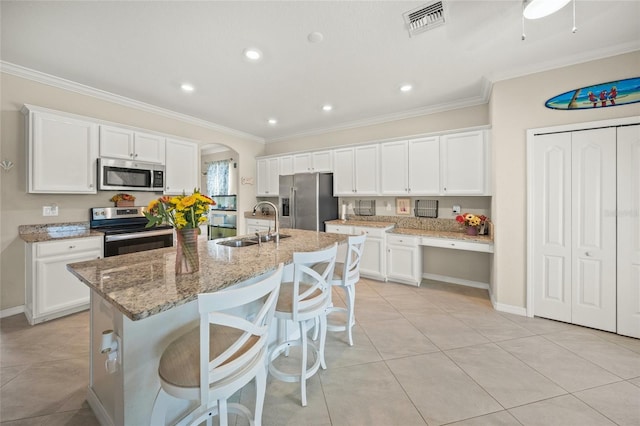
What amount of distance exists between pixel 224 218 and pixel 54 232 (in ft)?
11.4

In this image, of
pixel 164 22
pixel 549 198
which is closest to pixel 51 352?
pixel 164 22

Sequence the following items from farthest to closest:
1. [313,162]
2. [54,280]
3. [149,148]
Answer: [313,162] < [149,148] < [54,280]

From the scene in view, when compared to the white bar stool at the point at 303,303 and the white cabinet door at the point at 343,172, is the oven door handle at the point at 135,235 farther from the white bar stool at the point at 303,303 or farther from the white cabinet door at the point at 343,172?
the white cabinet door at the point at 343,172

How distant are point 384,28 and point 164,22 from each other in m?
1.85

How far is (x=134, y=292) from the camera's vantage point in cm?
113

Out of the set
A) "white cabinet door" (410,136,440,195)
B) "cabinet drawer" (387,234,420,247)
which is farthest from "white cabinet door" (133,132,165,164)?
"white cabinet door" (410,136,440,195)

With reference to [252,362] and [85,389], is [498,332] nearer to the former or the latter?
[252,362]

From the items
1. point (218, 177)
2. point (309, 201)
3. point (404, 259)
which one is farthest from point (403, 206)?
point (218, 177)

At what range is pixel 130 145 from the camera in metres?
3.48

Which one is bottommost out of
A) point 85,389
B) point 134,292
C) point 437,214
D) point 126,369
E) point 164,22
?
point 85,389

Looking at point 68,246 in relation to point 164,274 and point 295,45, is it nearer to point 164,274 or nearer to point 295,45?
point 164,274

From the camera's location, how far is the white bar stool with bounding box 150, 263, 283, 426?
0.95 m

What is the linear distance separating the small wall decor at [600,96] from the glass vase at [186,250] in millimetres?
3641

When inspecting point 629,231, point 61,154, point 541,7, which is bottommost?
point 629,231
